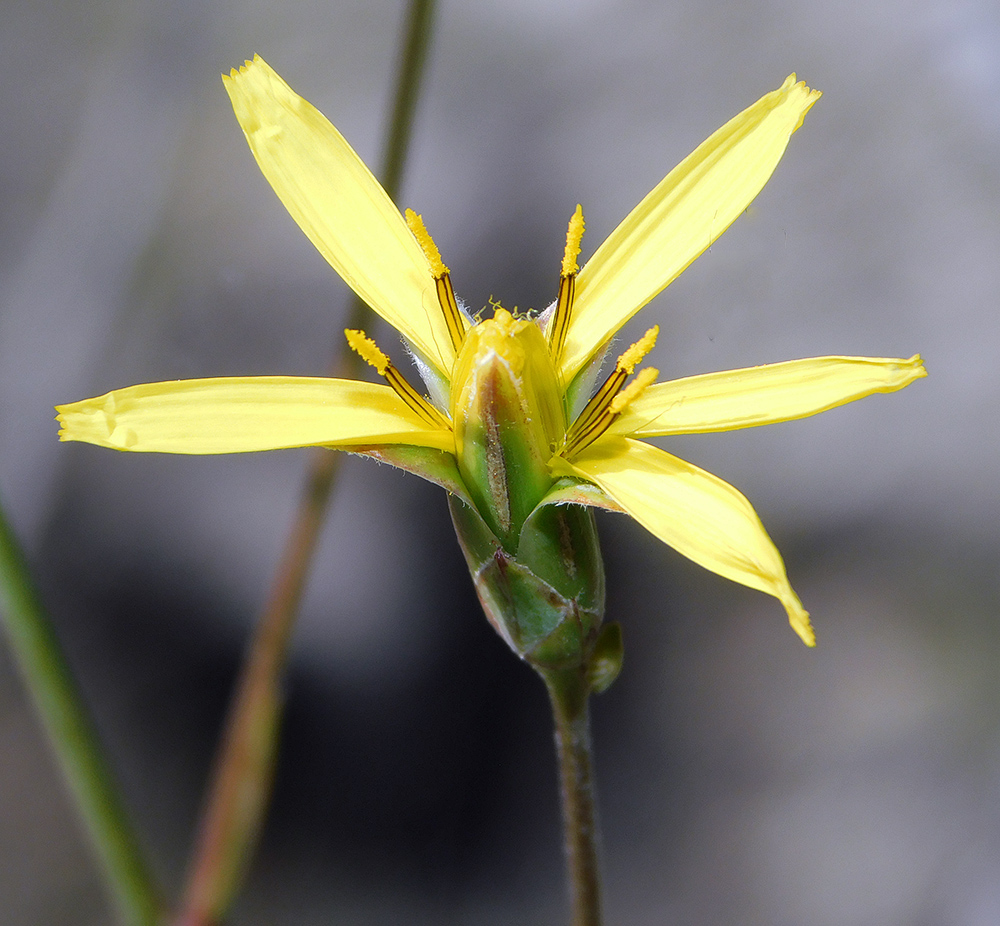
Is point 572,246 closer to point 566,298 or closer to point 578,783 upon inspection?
point 566,298

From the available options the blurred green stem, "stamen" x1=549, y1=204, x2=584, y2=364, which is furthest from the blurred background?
"stamen" x1=549, y1=204, x2=584, y2=364

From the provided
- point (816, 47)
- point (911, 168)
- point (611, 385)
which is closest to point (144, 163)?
point (816, 47)

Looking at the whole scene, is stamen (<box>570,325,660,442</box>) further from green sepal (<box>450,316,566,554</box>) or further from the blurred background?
the blurred background

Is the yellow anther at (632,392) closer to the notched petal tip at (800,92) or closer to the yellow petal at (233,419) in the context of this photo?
the yellow petal at (233,419)

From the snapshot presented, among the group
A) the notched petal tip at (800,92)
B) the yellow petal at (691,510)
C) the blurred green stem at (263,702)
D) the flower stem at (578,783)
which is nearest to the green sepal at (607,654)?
the flower stem at (578,783)

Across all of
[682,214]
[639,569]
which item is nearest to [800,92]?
[682,214]
